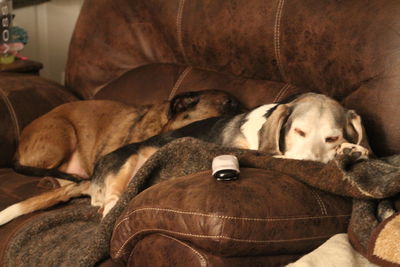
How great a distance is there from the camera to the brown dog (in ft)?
10.2

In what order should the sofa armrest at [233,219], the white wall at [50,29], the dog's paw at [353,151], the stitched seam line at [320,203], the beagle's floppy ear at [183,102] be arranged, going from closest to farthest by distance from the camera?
the sofa armrest at [233,219], the stitched seam line at [320,203], the dog's paw at [353,151], the beagle's floppy ear at [183,102], the white wall at [50,29]

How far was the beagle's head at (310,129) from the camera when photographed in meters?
2.25

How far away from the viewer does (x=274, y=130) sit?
2348 mm

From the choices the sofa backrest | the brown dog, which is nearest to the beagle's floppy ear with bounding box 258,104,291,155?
the sofa backrest

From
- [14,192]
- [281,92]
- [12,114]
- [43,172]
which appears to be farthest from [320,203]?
[12,114]

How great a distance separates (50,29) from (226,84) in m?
2.67

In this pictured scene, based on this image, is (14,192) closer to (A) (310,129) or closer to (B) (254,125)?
(B) (254,125)

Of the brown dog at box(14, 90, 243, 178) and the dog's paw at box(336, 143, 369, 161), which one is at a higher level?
the dog's paw at box(336, 143, 369, 161)

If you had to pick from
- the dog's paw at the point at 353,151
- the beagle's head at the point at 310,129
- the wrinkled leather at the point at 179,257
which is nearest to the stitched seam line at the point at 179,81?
the beagle's head at the point at 310,129

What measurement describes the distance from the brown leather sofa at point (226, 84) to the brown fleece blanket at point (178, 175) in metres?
0.08

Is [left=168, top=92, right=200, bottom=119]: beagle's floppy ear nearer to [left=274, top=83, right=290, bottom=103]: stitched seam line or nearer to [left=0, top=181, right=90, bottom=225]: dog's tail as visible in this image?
[left=274, top=83, right=290, bottom=103]: stitched seam line

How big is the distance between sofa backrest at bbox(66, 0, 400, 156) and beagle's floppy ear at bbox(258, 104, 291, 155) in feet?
1.16

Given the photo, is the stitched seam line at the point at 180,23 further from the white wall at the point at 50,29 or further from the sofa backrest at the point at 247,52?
the white wall at the point at 50,29

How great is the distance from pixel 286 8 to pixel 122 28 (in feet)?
3.83
